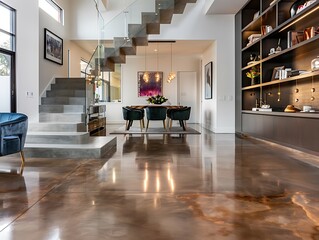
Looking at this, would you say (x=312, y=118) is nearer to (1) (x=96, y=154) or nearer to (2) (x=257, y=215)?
(2) (x=257, y=215)

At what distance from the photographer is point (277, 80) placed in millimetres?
6176

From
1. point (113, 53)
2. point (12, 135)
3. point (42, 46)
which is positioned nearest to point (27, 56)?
point (42, 46)

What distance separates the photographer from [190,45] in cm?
1029

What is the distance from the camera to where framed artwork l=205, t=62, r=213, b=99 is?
10.0 metres

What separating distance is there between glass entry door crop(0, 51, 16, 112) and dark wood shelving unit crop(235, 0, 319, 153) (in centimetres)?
576

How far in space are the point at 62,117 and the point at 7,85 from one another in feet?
4.90

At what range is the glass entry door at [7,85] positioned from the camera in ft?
23.2

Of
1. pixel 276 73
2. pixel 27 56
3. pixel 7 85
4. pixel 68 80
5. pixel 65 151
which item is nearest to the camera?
pixel 65 151

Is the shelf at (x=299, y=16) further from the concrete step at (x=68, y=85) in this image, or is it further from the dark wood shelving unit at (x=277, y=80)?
the concrete step at (x=68, y=85)

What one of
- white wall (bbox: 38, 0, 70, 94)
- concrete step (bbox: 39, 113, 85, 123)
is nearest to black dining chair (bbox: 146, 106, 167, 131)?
concrete step (bbox: 39, 113, 85, 123)

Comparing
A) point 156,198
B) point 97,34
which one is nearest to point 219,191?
point 156,198

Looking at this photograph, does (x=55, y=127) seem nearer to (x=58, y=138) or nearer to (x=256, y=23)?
(x=58, y=138)

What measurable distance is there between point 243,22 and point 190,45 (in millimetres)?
2217

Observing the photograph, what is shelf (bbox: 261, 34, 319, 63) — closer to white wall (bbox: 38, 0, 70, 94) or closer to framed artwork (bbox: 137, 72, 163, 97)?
white wall (bbox: 38, 0, 70, 94)
